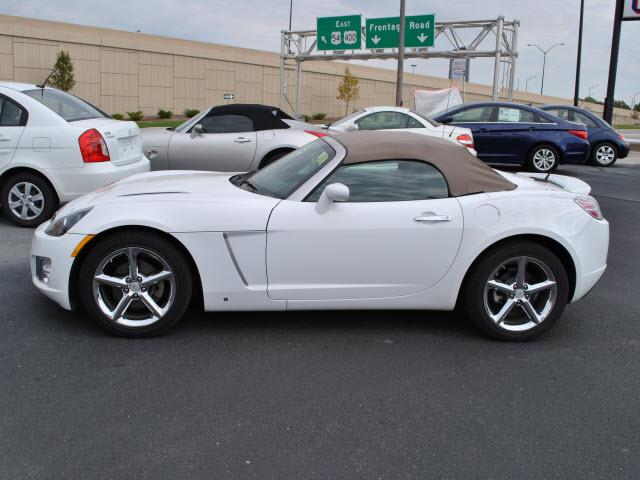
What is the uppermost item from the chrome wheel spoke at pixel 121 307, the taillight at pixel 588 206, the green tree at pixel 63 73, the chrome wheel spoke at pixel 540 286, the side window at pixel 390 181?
the green tree at pixel 63 73

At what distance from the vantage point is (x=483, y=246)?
4.30 metres

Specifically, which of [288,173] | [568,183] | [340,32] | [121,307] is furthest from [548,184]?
[340,32]

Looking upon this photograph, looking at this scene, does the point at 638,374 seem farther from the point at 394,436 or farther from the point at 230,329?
the point at 230,329

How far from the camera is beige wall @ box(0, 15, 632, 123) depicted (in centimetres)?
3703

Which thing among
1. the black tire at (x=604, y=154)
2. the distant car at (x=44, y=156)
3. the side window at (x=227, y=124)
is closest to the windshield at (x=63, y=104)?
the distant car at (x=44, y=156)

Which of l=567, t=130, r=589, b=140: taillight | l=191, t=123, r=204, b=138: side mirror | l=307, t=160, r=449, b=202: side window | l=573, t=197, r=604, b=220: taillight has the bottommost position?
l=573, t=197, r=604, b=220: taillight

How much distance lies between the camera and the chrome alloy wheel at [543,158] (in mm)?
15281

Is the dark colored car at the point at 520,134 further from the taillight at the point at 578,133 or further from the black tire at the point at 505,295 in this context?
the black tire at the point at 505,295

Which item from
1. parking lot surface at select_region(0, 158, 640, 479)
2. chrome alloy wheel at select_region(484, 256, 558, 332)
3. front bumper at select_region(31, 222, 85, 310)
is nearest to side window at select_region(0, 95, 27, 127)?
parking lot surface at select_region(0, 158, 640, 479)

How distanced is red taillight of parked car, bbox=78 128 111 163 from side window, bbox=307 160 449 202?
3.98 meters

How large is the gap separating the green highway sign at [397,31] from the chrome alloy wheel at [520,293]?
2512 centimetres

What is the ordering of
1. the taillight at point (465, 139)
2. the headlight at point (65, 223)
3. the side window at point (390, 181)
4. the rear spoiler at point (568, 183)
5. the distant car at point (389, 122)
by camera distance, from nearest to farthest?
the headlight at point (65, 223) → the side window at point (390, 181) → the rear spoiler at point (568, 183) → the taillight at point (465, 139) → the distant car at point (389, 122)

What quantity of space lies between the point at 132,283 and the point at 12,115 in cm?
432

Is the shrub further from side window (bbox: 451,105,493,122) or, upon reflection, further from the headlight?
the headlight
